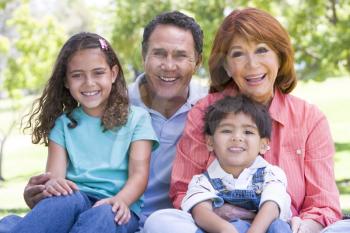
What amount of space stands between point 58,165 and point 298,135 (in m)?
1.35

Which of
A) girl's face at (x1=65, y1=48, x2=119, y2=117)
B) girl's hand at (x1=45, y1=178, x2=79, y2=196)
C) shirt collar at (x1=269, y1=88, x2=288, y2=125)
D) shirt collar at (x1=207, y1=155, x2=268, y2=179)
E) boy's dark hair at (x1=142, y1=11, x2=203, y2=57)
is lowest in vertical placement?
girl's hand at (x1=45, y1=178, x2=79, y2=196)

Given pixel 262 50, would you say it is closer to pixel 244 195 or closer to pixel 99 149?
pixel 244 195

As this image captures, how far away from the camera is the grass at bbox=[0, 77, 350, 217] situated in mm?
11703

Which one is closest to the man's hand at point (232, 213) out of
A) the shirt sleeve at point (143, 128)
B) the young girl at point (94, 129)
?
the young girl at point (94, 129)

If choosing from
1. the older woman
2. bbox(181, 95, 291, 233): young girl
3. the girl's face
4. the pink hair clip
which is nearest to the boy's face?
bbox(181, 95, 291, 233): young girl

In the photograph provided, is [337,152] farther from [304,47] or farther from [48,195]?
[48,195]

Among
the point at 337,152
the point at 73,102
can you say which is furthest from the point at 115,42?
the point at 73,102

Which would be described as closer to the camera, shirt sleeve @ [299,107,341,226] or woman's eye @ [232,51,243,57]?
shirt sleeve @ [299,107,341,226]

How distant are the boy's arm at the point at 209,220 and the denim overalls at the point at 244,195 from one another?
89 mm

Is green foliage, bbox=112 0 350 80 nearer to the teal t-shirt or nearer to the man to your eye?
the man

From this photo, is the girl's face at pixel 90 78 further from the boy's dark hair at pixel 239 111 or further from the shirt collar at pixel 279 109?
the shirt collar at pixel 279 109

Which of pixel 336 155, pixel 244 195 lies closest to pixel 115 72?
pixel 244 195

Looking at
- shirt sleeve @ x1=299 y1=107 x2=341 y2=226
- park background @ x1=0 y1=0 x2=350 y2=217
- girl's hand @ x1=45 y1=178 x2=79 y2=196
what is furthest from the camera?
park background @ x1=0 y1=0 x2=350 y2=217

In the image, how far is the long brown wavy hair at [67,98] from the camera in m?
3.66
